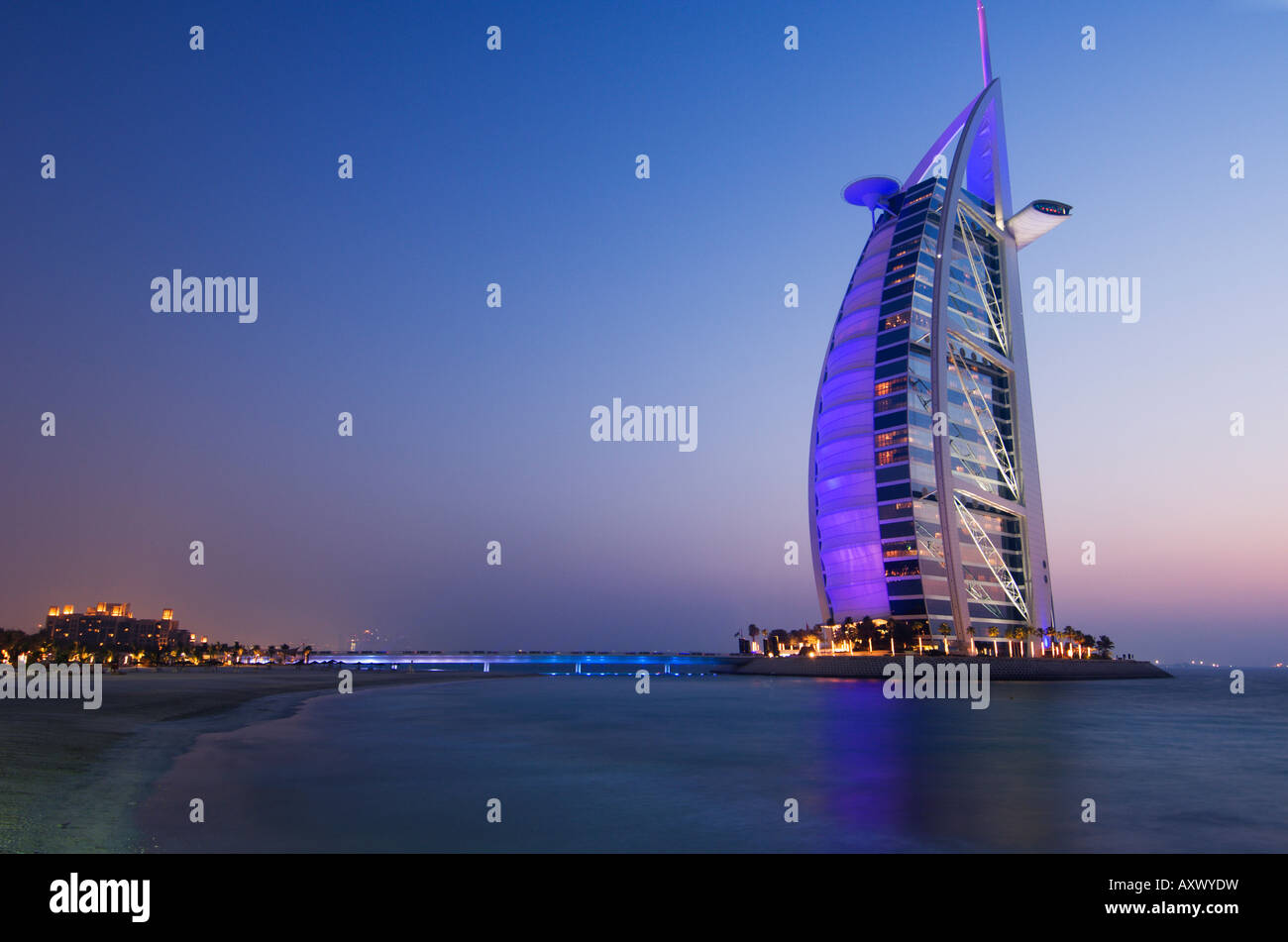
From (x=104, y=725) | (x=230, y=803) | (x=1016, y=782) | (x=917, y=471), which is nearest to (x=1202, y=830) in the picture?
Answer: (x=1016, y=782)

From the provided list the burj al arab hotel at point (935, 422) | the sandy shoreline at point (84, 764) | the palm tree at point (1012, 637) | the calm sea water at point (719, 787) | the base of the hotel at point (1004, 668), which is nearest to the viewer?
the sandy shoreline at point (84, 764)

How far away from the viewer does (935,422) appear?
12712cm

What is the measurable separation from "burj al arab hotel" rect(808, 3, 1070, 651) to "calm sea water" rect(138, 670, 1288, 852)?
86542mm

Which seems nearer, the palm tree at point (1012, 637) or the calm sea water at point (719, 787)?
the calm sea water at point (719, 787)

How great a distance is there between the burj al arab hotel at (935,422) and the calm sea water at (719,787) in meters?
86.5

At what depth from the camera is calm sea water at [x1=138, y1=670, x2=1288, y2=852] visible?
1820 cm

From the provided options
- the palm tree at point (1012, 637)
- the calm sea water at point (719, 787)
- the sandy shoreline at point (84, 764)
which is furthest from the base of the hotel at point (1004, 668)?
the sandy shoreline at point (84, 764)

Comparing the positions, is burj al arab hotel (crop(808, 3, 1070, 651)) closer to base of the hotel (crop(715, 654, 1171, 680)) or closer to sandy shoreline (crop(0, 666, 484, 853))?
base of the hotel (crop(715, 654, 1171, 680))

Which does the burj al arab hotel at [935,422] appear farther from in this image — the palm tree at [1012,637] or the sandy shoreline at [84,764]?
the sandy shoreline at [84,764]

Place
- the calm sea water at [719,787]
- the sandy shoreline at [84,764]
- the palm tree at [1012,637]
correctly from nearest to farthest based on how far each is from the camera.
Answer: the sandy shoreline at [84,764] → the calm sea water at [719,787] → the palm tree at [1012,637]

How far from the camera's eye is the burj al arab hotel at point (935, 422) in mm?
137250

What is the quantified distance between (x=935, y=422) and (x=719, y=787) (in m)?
110

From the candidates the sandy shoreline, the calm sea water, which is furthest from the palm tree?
the sandy shoreline
